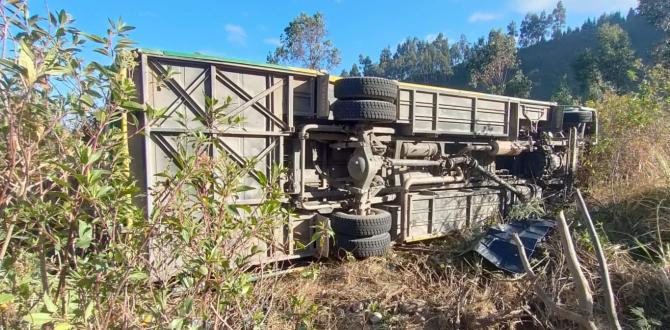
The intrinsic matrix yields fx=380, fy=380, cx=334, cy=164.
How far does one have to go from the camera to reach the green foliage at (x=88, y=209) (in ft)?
3.99

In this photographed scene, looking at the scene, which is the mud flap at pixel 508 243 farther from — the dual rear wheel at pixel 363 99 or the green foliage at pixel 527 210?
the dual rear wheel at pixel 363 99

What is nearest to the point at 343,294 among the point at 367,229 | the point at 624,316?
the point at 367,229

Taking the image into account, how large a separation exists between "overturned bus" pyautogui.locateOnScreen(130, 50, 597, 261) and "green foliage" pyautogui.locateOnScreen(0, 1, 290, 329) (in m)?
1.81

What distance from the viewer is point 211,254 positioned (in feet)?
5.01

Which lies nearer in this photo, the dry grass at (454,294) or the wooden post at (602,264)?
the wooden post at (602,264)

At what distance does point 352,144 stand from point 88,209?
3933mm

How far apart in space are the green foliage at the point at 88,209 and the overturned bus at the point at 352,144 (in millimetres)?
1808

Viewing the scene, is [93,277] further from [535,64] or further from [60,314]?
[535,64]

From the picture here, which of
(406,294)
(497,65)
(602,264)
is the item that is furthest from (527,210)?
(497,65)

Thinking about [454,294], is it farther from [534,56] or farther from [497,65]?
[534,56]

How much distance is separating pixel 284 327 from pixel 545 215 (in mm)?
5460

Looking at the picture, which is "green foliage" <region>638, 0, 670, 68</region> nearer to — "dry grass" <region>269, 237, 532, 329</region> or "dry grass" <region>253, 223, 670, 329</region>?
"dry grass" <region>253, 223, 670, 329</region>

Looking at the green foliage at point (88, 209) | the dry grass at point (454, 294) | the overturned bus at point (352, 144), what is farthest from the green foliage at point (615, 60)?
the green foliage at point (88, 209)

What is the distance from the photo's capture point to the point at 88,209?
1543 millimetres
